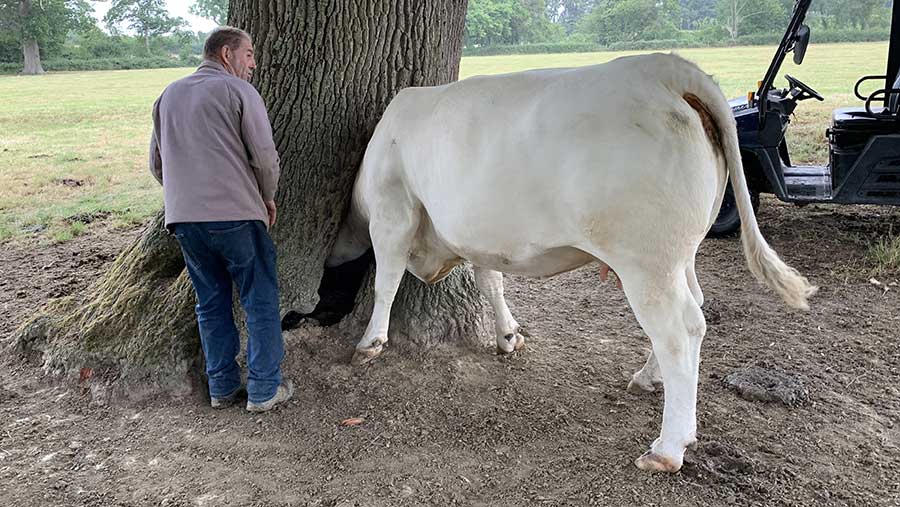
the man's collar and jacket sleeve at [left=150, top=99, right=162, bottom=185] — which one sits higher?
the man's collar

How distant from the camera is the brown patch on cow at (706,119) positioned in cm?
319

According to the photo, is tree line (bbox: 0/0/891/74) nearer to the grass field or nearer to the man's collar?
the grass field

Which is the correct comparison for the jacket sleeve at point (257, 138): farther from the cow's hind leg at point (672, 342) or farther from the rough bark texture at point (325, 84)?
the cow's hind leg at point (672, 342)

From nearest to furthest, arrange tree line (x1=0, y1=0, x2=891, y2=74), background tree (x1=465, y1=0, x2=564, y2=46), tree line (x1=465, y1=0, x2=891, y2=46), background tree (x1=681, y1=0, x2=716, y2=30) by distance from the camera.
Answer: tree line (x1=465, y1=0, x2=891, y2=46) < background tree (x1=681, y1=0, x2=716, y2=30) < tree line (x1=0, y1=0, x2=891, y2=74) < background tree (x1=465, y1=0, x2=564, y2=46)

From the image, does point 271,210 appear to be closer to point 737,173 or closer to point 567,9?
point 737,173

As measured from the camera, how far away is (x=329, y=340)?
14.8 ft

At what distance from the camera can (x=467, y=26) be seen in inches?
1923

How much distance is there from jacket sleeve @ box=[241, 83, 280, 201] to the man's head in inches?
5.8

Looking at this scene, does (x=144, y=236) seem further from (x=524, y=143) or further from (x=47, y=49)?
(x=47, y=49)

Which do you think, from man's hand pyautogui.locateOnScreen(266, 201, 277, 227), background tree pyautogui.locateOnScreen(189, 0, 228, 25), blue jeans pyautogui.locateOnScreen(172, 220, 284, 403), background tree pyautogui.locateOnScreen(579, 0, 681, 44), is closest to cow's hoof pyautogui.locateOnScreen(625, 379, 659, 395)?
blue jeans pyautogui.locateOnScreen(172, 220, 284, 403)

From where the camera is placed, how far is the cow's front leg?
457cm

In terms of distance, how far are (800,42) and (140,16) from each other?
6994 centimetres

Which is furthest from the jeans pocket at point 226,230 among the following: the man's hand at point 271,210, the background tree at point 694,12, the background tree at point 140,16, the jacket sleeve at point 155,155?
the background tree at point 140,16

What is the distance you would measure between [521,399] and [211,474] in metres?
1.60
